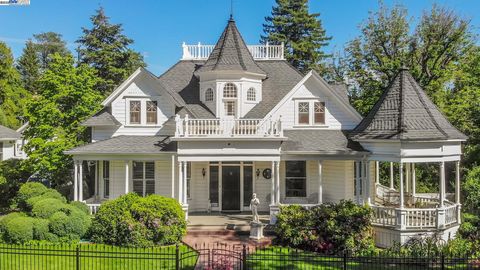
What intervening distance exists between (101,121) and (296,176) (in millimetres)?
10521

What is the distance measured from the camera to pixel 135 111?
70.3 feet

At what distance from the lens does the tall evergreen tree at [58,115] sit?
2138 cm

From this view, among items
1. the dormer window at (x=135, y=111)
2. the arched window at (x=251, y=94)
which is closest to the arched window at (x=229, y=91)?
the arched window at (x=251, y=94)

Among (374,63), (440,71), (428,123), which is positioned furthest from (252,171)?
(440,71)

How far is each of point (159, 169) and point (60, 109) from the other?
22.5 ft

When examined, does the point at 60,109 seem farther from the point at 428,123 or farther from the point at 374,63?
the point at 374,63

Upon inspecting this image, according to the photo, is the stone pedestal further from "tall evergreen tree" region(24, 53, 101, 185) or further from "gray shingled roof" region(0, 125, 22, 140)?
"gray shingled roof" region(0, 125, 22, 140)

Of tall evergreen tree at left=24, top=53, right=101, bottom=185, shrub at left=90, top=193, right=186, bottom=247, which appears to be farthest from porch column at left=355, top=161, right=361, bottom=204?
tall evergreen tree at left=24, top=53, right=101, bottom=185

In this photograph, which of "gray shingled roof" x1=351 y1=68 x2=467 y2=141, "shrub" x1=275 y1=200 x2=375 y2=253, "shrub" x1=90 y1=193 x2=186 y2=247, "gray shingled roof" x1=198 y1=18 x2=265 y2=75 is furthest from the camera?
"gray shingled roof" x1=198 y1=18 x2=265 y2=75

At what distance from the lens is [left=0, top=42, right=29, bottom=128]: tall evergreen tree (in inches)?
1745

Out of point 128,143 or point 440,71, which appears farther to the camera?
point 440,71

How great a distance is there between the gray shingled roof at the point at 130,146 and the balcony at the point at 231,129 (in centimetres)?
141

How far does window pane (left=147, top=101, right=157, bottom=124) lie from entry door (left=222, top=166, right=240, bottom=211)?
177 inches

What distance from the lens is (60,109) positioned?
899 inches
